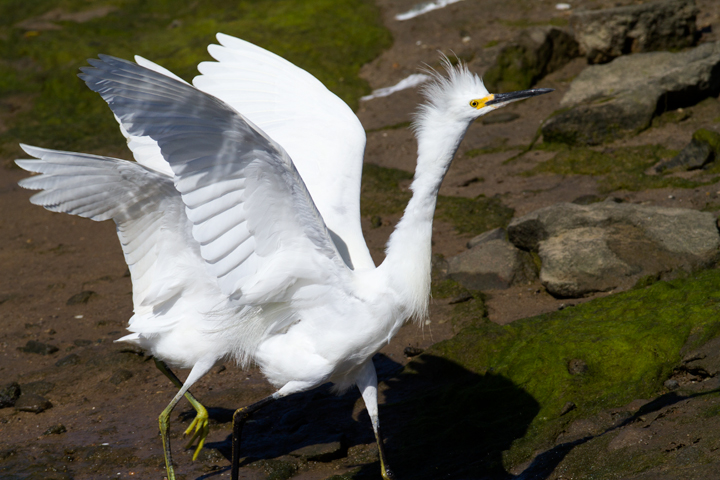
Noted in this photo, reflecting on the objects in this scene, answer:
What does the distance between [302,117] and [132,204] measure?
1.49 meters

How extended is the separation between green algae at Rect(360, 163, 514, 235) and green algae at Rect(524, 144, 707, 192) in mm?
1031

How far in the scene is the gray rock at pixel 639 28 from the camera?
32.4ft

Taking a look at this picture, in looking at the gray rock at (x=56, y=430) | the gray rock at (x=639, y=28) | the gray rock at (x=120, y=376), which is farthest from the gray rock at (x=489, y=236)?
the gray rock at (x=639, y=28)

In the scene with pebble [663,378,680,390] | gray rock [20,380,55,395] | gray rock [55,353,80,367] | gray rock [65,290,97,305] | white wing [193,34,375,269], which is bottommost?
gray rock [65,290,97,305]

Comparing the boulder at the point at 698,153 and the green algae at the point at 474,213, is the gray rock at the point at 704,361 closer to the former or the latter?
the green algae at the point at 474,213

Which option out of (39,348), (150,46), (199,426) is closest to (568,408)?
Result: (199,426)

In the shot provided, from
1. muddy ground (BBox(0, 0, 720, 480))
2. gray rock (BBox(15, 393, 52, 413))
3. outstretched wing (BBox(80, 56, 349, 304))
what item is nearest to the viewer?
outstretched wing (BBox(80, 56, 349, 304))

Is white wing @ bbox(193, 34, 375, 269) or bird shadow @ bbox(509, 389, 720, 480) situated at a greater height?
white wing @ bbox(193, 34, 375, 269)

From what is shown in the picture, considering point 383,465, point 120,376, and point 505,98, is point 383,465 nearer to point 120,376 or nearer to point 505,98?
point 505,98

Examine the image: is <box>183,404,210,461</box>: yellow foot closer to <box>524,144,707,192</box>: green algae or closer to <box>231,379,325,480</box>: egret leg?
<box>231,379,325,480</box>: egret leg

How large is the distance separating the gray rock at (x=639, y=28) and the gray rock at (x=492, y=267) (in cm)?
523

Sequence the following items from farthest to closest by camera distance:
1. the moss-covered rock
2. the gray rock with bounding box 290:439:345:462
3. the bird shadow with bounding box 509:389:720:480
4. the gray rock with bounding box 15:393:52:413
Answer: the gray rock with bounding box 15:393:52:413, the gray rock with bounding box 290:439:345:462, the moss-covered rock, the bird shadow with bounding box 509:389:720:480

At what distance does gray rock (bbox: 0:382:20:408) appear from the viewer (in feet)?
17.9

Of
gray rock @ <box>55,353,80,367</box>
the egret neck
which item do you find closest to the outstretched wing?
the egret neck
